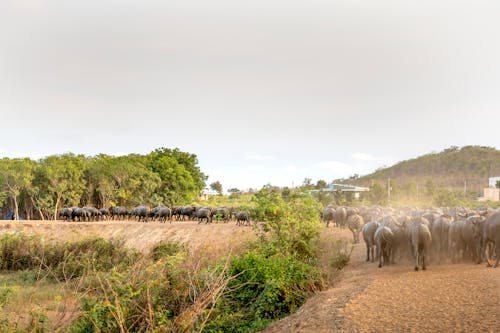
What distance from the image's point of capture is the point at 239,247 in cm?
2042

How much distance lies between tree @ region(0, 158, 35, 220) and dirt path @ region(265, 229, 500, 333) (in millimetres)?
43235

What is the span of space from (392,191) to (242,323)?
50615mm

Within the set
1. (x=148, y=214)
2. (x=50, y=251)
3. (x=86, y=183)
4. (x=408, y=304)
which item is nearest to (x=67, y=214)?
(x=86, y=183)

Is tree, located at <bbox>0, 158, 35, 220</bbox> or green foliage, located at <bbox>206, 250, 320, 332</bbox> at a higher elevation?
tree, located at <bbox>0, 158, 35, 220</bbox>

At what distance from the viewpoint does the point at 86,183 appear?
51.5 m

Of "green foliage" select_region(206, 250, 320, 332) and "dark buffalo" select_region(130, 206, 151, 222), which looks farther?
"dark buffalo" select_region(130, 206, 151, 222)

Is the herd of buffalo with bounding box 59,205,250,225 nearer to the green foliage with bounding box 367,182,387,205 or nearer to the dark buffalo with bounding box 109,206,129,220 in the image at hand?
the dark buffalo with bounding box 109,206,129,220

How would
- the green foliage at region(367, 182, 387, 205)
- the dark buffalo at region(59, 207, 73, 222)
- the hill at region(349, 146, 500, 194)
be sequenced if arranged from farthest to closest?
the hill at region(349, 146, 500, 194) → the green foliage at region(367, 182, 387, 205) → the dark buffalo at region(59, 207, 73, 222)

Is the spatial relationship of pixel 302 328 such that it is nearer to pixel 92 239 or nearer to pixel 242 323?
pixel 242 323

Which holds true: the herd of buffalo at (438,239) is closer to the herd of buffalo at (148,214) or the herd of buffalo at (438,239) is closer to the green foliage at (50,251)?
the green foliage at (50,251)

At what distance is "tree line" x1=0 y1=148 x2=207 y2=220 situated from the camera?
48.4 m

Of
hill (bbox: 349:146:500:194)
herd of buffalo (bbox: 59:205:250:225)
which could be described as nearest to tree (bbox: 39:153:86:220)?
herd of buffalo (bbox: 59:205:250:225)

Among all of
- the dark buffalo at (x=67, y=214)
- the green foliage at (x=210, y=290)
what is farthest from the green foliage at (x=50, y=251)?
the dark buffalo at (x=67, y=214)

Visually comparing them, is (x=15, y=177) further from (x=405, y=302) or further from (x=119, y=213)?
(x=405, y=302)
